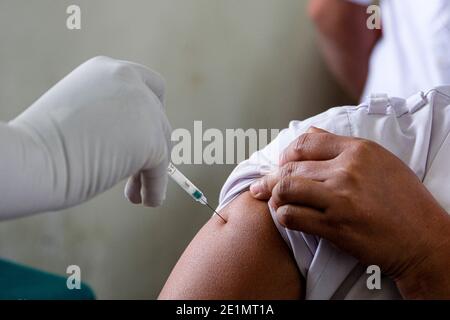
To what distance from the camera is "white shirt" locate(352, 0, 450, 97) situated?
4.92 ft

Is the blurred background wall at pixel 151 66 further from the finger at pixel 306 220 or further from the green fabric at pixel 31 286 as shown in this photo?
the finger at pixel 306 220

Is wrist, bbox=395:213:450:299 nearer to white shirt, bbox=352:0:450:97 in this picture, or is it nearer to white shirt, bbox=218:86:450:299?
white shirt, bbox=218:86:450:299

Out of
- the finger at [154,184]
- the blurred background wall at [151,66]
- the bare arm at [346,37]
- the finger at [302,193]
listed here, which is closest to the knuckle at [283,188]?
the finger at [302,193]

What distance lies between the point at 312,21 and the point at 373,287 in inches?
57.2

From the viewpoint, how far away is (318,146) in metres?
0.91

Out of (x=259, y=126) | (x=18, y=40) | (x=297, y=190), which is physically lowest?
(x=259, y=126)

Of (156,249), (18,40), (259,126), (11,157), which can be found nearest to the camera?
(11,157)

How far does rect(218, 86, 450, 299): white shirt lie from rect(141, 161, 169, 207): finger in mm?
125

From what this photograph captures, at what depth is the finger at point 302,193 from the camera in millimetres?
860

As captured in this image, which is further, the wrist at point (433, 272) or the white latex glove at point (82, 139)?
the wrist at point (433, 272)

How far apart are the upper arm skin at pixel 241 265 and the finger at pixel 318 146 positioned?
3.6 inches

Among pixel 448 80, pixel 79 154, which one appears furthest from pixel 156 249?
pixel 79 154

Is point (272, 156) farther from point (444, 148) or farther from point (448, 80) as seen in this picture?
point (448, 80)
